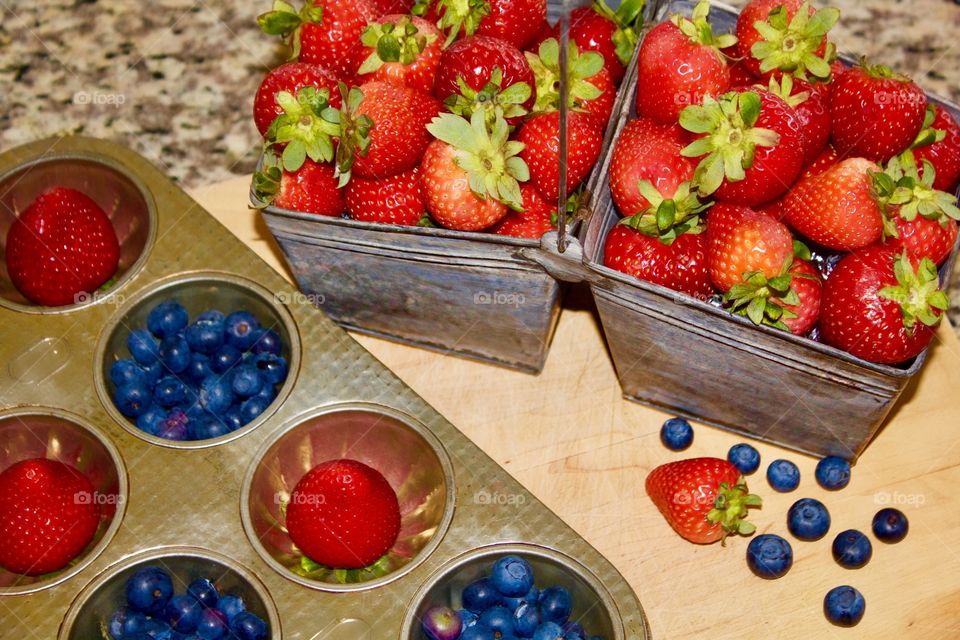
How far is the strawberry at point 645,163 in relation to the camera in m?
1.37

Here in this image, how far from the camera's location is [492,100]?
138 cm

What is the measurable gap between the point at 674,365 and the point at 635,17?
54 centimetres

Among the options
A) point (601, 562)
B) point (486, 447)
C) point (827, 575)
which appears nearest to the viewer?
point (601, 562)

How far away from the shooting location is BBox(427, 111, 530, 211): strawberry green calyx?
1.35 metres

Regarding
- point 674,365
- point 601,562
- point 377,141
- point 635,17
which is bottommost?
point 601,562

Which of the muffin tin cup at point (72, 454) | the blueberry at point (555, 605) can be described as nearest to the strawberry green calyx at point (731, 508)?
the blueberry at point (555, 605)

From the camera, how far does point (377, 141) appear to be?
1413mm

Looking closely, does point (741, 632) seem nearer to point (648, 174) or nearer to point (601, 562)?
point (601, 562)

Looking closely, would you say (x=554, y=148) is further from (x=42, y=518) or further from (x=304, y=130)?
(x=42, y=518)

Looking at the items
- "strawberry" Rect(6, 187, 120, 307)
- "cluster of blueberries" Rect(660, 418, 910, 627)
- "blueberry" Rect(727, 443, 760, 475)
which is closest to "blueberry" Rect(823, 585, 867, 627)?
"cluster of blueberries" Rect(660, 418, 910, 627)

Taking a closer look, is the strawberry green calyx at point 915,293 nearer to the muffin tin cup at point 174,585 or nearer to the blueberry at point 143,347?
the muffin tin cup at point 174,585

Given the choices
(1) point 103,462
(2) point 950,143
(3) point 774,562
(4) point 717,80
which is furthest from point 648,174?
(1) point 103,462

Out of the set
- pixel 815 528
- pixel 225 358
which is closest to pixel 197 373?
pixel 225 358

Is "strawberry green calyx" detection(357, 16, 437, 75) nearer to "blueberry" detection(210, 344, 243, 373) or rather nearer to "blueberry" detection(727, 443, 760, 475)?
"blueberry" detection(210, 344, 243, 373)
